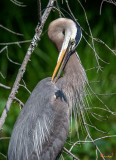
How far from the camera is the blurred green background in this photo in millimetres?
4317

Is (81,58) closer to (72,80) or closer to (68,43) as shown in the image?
(72,80)

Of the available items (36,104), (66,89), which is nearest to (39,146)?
(36,104)

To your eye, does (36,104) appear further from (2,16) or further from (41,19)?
(2,16)

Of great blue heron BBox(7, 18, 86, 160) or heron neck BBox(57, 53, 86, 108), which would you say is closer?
great blue heron BBox(7, 18, 86, 160)

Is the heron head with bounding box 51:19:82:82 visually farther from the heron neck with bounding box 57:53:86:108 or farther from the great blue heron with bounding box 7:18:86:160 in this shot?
the heron neck with bounding box 57:53:86:108

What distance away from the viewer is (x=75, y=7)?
4586mm

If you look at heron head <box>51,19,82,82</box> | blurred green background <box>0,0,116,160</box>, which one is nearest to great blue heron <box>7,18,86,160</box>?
heron head <box>51,19,82,82</box>

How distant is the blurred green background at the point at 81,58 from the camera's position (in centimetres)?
432

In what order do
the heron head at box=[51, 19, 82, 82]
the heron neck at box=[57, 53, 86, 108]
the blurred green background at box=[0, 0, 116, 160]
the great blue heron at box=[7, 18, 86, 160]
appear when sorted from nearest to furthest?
the great blue heron at box=[7, 18, 86, 160] < the heron head at box=[51, 19, 82, 82] < the heron neck at box=[57, 53, 86, 108] < the blurred green background at box=[0, 0, 116, 160]

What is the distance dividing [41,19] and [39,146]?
3.77 ft

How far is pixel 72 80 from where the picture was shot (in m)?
3.21

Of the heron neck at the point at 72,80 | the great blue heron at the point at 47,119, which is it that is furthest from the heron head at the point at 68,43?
the heron neck at the point at 72,80

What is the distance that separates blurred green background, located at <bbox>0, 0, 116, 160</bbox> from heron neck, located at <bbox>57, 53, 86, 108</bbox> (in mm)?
727

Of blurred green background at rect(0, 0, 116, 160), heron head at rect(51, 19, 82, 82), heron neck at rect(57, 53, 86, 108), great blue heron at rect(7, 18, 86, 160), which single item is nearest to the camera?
great blue heron at rect(7, 18, 86, 160)
